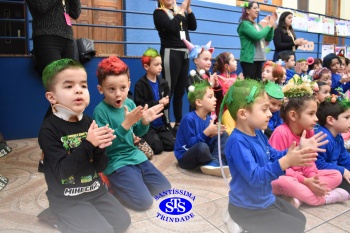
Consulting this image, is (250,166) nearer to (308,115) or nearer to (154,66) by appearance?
(308,115)

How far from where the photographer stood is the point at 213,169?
106 inches

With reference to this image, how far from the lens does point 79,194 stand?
176 cm

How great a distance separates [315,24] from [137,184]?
7.36 meters

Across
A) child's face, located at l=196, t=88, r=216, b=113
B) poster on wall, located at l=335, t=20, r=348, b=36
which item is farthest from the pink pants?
poster on wall, located at l=335, t=20, r=348, b=36

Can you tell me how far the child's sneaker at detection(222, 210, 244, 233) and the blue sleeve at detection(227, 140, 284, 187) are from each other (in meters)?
0.30

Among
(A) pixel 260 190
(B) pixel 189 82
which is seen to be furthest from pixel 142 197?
(B) pixel 189 82

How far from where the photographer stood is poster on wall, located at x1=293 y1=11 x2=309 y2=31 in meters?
7.57

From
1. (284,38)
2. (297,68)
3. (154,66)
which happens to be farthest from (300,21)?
(154,66)

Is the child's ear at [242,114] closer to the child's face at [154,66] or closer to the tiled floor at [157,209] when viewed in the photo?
the tiled floor at [157,209]

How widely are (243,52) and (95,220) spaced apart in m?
3.41

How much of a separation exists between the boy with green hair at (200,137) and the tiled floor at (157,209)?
0.10 meters

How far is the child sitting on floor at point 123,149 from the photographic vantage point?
2129 millimetres

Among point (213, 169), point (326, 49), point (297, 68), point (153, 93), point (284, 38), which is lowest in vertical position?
point (213, 169)

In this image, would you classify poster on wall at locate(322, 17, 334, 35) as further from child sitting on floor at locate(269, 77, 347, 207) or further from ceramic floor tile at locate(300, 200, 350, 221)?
ceramic floor tile at locate(300, 200, 350, 221)
